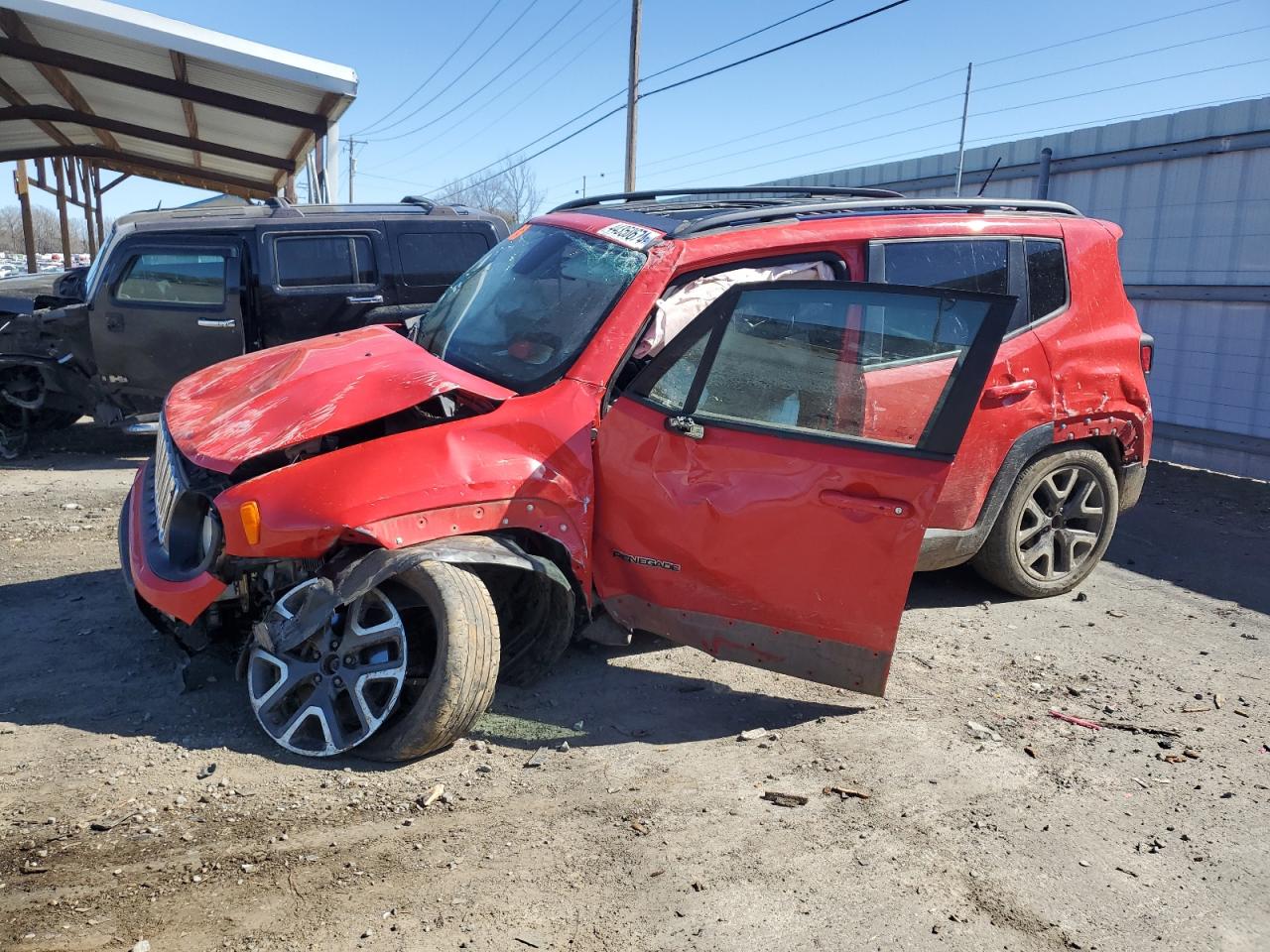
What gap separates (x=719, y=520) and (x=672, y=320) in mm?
971

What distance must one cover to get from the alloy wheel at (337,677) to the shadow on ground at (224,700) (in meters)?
0.10

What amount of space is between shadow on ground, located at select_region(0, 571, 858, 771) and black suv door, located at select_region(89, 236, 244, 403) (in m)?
A: 4.01

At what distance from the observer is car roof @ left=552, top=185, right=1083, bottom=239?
4.32 metres

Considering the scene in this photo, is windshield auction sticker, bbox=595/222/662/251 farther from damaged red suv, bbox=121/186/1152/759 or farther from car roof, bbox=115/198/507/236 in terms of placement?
car roof, bbox=115/198/507/236

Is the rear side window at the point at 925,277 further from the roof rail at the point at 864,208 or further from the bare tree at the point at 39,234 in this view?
the bare tree at the point at 39,234

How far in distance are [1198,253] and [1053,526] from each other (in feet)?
18.6

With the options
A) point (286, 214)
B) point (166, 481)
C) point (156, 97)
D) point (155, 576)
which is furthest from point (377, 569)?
point (156, 97)

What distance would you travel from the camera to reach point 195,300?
323 inches

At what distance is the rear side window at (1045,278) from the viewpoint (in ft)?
16.5

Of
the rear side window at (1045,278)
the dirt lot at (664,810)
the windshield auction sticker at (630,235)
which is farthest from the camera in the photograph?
the rear side window at (1045,278)

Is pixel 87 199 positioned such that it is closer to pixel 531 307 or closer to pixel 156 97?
pixel 156 97

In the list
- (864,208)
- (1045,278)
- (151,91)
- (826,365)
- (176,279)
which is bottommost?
(826,365)

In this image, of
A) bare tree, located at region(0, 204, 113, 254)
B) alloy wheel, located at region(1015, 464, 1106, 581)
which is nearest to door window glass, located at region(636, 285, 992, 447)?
alloy wheel, located at region(1015, 464, 1106, 581)

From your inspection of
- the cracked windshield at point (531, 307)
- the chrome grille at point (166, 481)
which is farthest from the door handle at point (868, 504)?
the chrome grille at point (166, 481)
